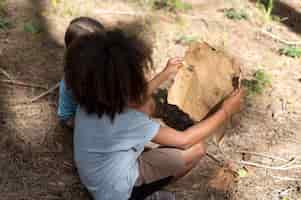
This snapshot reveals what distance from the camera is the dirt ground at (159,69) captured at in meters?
2.36

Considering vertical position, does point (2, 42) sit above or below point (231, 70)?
below

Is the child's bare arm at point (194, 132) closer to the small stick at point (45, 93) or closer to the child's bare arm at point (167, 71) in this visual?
the child's bare arm at point (167, 71)

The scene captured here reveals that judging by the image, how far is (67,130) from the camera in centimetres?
262

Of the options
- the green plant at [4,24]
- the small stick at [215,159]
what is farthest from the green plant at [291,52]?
the green plant at [4,24]

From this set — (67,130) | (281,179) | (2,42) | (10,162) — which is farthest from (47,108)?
(281,179)

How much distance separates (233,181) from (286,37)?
1.62 m

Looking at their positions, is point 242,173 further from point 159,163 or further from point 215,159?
point 159,163

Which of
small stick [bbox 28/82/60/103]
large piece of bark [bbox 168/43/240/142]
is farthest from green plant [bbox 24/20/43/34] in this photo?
large piece of bark [bbox 168/43/240/142]

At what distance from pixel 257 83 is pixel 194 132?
1180mm

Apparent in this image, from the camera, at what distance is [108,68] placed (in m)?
1.63

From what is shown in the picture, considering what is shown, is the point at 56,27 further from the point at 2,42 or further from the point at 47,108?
the point at 47,108

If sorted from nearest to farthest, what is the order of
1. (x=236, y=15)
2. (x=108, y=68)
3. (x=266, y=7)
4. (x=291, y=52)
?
1. (x=108, y=68)
2. (x=291, y=52)
3. (x=236, y=15)
4. (x=266, y=7)

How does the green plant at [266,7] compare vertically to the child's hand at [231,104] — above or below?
below

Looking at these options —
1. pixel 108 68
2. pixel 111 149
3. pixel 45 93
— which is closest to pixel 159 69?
pixel 45 93
